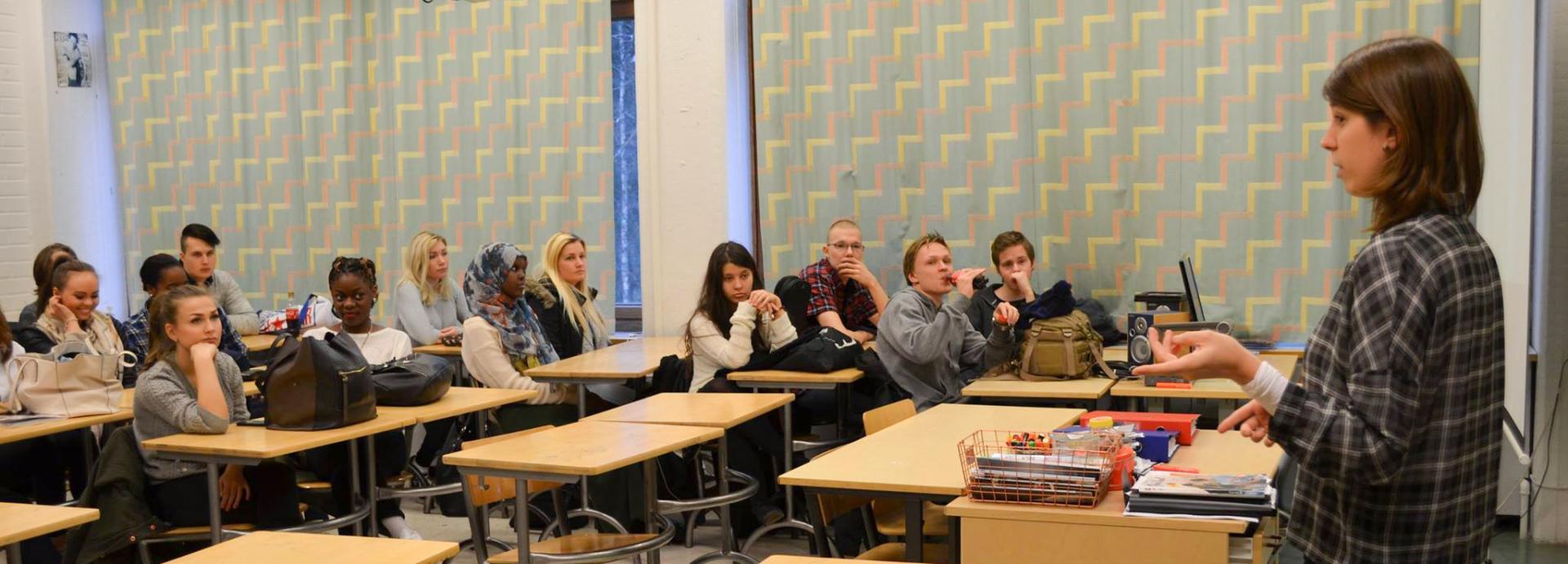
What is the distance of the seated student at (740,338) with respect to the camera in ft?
16.1

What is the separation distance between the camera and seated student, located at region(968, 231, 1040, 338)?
527cm

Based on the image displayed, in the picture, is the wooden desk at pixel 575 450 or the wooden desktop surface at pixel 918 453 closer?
the wooden desktop surface at pixel 918 453

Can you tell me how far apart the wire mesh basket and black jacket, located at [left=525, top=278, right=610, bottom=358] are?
3.49m

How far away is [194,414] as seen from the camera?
3889 mm

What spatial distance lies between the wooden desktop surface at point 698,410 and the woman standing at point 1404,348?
2.37m

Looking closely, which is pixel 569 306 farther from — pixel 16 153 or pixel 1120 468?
pixel 16 153

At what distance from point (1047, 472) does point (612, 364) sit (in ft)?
9.87

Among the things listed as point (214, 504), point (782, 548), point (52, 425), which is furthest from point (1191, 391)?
point (52, 425)

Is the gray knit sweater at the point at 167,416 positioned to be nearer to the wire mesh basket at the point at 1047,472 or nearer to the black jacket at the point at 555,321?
the black jacket at the point at 555,321

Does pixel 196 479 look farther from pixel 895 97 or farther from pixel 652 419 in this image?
pixel 895 97

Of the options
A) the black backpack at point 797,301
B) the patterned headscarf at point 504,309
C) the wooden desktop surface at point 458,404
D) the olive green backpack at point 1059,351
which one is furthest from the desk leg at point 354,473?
the olive green backpack at point 1059,351

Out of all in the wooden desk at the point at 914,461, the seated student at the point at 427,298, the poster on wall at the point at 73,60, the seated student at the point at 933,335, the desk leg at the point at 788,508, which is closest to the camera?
the wooden desk at the point at 914,461

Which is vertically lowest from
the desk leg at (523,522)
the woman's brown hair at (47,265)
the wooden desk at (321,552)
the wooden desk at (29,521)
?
the desk leg at (523,522)

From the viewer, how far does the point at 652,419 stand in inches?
156
